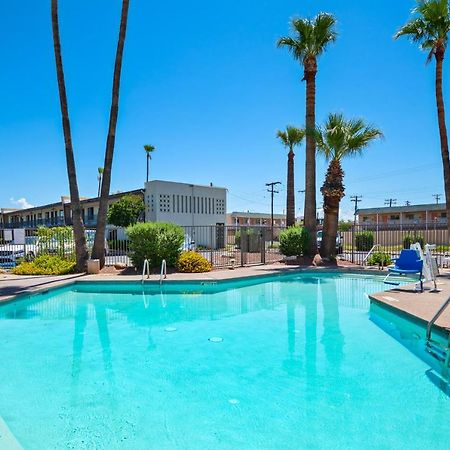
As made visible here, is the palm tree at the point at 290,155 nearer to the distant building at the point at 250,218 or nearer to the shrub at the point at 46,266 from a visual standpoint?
the shrub at the point at 46,266

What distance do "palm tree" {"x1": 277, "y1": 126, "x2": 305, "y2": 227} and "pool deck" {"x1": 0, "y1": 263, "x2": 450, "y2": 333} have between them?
10.8 metres

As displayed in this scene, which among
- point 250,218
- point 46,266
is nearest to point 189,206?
point 46,266

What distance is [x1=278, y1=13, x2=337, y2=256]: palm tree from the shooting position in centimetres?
1620

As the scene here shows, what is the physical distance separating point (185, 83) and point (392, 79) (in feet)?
28.8

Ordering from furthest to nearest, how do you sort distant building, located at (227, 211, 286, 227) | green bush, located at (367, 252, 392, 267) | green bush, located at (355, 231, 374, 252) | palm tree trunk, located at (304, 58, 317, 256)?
distant building, located at (227, 211, 286, 227) → green bush, located at (355, 231, 374, 252) → palm tree trunk, located at (304, 58, 317, 256) → green bush, located at (367, 252, 392, 267)

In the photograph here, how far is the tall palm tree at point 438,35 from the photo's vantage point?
14.7 metres

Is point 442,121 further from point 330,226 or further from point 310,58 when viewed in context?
point 310,58

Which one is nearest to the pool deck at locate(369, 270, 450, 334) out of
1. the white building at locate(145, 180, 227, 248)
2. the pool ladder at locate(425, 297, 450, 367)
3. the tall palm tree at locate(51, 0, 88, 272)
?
the pool ladder at locate(425, 297, 450, 367)

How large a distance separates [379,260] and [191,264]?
27.0 ft

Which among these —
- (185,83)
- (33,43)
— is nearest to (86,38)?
(33,43)

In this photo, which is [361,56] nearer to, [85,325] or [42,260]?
[85,325]

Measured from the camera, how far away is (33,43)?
13.9m

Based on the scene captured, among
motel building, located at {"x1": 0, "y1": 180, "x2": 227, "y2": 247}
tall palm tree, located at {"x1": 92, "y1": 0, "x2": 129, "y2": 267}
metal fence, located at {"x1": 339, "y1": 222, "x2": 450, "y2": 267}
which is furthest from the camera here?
motel building, located at {"x1": 0, "y1": 180, "x2": 227, "y2": 247}

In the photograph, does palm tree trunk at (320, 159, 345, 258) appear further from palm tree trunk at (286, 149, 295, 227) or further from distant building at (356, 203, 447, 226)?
distant building at (356, 203, 447, 226)
